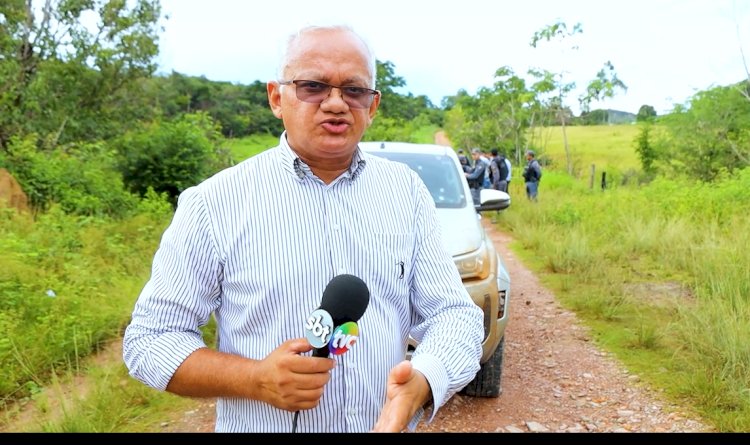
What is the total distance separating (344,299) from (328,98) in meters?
0.57

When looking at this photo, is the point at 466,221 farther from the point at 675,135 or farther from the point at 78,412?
the point at 675,135

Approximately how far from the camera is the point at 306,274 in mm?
1472

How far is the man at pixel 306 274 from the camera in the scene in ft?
Answer: 4.58

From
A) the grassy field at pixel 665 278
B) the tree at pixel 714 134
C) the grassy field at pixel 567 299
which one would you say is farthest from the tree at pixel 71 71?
the tree at pixel 714 134

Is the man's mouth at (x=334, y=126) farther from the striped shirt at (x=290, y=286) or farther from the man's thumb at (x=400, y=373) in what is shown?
the man's thumb at (x=400, y=373)

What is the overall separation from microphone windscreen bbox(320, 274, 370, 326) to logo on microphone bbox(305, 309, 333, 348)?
0.03 metres

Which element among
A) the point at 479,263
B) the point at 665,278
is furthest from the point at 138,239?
the point at 665,278

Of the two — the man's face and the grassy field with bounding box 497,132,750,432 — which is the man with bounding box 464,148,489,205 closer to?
the grassy field with bounding box 497,132,750,432

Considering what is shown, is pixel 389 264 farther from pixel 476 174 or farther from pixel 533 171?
pixel 533 171

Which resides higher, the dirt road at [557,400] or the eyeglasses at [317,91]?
the eyeglasses at [317,91]

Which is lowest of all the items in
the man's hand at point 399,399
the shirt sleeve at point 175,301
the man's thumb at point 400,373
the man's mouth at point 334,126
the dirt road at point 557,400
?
the dirt road at point 557,400

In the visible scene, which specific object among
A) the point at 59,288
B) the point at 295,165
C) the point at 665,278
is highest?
the point at 295,165

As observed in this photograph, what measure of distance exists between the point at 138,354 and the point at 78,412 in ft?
8.02

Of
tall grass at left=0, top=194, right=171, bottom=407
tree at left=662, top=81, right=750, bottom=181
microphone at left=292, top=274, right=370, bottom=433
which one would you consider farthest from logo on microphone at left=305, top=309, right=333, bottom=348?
tree at left=662, top=81, right=750, bottom=181
